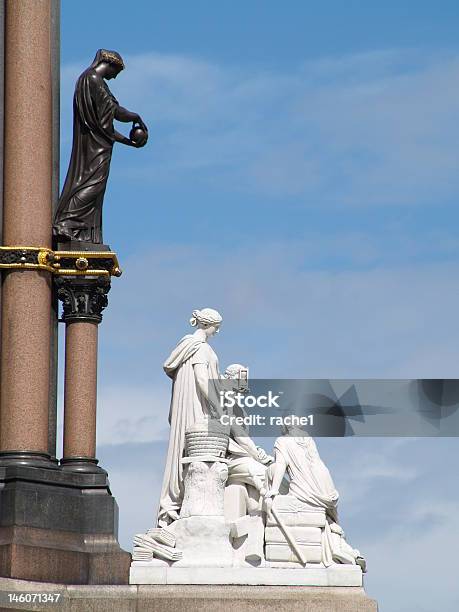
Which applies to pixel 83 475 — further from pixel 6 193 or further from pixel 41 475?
pixel 6 193

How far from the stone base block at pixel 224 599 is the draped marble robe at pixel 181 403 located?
1.31 metres

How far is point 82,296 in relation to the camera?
3766cm

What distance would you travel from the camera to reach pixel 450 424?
123ft

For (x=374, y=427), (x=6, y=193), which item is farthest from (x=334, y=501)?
(x=6, y=193)

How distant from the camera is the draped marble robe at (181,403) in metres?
36.6

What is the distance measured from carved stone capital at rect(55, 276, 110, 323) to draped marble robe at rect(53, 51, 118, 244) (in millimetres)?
678

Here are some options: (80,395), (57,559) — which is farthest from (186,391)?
(57,559)

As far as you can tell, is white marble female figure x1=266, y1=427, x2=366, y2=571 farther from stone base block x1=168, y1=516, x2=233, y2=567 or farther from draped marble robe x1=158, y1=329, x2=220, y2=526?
draped marble robe x1=158, y1=329, x2=220, y2=526

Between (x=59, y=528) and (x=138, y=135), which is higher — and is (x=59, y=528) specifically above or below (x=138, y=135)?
below

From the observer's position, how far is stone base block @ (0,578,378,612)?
3547 cm

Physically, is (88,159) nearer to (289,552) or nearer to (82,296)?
(82,296)

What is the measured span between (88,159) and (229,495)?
5821mm

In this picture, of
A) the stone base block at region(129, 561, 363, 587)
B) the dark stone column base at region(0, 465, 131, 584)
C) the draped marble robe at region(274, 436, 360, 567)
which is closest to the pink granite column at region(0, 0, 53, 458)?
the dark stone column base at region(0, 465, 131, 584)

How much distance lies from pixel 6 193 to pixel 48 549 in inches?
219
